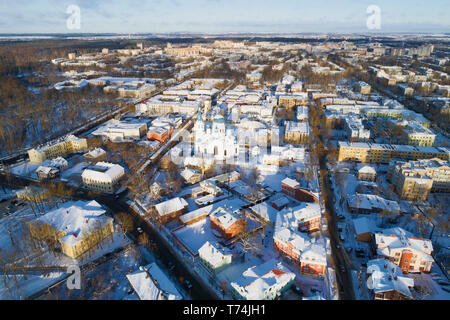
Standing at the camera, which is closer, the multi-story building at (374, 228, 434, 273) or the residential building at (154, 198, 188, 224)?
the multi-story building at (374, 228, 434, 273)

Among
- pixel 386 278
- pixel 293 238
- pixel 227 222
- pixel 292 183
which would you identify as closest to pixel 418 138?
pixel 292 183

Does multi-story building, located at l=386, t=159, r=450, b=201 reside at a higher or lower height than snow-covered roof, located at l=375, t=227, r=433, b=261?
higher

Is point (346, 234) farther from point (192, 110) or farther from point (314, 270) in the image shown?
point (192, 110)

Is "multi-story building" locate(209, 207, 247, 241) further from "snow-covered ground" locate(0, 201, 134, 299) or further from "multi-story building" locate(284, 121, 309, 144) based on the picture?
"multi-story building" locate(284, 121, 309, 144)

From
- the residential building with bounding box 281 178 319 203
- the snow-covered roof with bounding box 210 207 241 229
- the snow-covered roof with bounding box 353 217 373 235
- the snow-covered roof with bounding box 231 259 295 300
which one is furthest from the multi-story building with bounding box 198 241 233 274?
the snow-covered roof with bounding box 353 217 373 235

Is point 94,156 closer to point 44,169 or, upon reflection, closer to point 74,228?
point 44,169
